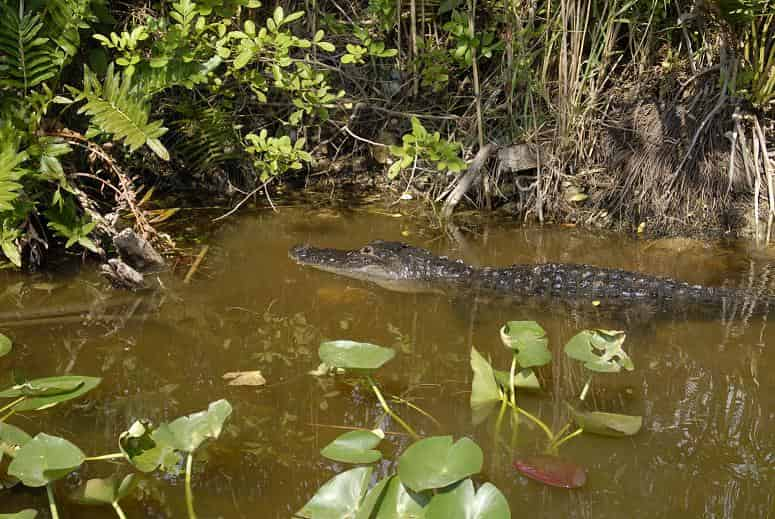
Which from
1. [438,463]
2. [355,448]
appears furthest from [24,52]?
[438,463]

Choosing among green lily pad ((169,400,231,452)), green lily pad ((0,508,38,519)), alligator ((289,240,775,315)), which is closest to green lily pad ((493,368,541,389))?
green lily pad ((169,400,231,452))

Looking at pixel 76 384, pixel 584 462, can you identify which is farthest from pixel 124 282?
pixel 584 462

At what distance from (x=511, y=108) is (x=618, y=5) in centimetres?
92

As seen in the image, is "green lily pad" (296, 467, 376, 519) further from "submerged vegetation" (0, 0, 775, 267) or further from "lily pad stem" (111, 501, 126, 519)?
"submerged vegetation" (0, 0, 775, 267)

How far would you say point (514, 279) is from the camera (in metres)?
4.32

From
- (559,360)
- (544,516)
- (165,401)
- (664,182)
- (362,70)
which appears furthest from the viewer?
(362,70)

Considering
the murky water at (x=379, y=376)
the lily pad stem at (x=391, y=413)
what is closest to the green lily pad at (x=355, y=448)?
the murky water at (x=379, y=376)

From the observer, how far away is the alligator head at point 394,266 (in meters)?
4.43

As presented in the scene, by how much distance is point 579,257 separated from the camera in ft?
15.9

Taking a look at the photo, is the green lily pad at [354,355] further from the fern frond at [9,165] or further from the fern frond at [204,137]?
the fern frond at [204,137]

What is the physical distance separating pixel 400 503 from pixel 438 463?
5.9 inches

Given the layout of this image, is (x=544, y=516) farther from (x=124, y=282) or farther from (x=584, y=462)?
(x=124, y=282)

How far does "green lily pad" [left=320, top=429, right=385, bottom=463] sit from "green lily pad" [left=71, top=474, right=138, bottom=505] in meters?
0.56

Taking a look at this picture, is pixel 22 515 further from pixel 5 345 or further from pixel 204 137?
pixel 204 137
